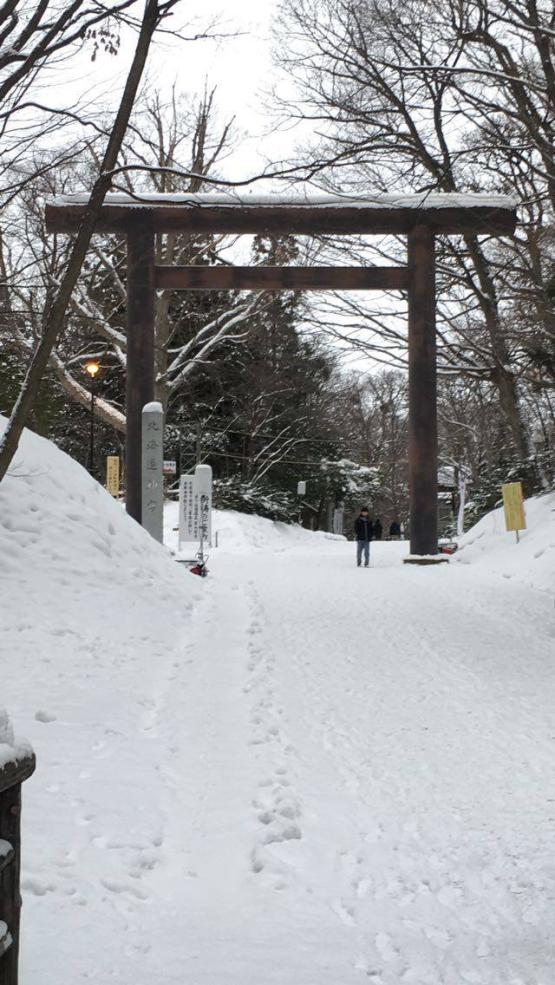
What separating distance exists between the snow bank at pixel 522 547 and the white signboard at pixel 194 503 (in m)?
5.86

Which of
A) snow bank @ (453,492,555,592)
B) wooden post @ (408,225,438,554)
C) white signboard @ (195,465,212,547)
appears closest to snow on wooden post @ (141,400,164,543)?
white signboard @ (195,465,212,547)

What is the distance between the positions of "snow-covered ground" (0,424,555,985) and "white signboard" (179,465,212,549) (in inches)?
350

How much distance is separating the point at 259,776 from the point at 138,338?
13.0 meters

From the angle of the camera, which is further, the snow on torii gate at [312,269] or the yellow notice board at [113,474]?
the yellow notice board at [113,474]

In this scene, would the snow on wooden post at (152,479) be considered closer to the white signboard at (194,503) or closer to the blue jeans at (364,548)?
the white signboard at (194,503)

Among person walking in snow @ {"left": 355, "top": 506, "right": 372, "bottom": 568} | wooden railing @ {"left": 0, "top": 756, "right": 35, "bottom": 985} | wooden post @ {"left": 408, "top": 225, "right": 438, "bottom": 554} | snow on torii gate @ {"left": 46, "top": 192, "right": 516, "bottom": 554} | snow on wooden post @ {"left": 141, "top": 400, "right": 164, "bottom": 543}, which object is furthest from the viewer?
person walking in snow @ {"left": 355, "top": 506, "right": 372, "bottom": 568}

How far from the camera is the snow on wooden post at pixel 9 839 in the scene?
2633 millimetres

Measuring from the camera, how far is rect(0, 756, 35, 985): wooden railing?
263cm

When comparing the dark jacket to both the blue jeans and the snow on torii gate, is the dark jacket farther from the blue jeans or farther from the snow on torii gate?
the snow on torii gate

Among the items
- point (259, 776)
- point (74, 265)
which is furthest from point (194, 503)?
point (259, 776)

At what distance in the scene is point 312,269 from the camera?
18.0 metres

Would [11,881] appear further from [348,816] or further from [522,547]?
[522,547]

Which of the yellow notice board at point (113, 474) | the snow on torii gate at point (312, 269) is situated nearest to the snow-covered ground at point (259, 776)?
the snow on torii gate at point (312, 269)

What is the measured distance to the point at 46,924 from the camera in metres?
3.48
